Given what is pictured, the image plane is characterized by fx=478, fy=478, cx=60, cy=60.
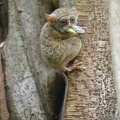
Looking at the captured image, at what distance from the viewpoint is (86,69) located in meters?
3.79

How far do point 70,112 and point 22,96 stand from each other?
38.3 inches

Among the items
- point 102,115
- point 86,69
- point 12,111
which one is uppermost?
point 86,69

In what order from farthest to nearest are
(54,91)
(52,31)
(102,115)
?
(54,91), (52,31), (102,115)

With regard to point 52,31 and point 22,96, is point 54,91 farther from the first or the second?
point 52,31

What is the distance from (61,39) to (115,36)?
1.47ft

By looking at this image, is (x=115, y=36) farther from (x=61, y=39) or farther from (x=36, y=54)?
(x=36, y=54)

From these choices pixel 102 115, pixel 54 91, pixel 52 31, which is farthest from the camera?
pixel 54 91

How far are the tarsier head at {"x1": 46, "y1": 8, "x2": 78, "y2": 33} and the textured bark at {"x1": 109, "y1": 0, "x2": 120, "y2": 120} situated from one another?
1.06 ft

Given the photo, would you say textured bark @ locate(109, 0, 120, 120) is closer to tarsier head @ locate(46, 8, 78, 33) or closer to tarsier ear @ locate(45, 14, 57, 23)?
tarsier head @ locate(46, 8, 78, 33)

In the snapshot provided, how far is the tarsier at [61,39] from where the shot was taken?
3.83 metres

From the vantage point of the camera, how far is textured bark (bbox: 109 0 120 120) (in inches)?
150

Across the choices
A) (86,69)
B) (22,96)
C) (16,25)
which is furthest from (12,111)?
(86,69)

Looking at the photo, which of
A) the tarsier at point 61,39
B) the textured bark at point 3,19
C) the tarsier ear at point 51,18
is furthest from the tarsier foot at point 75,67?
the textured bark at point 3,19

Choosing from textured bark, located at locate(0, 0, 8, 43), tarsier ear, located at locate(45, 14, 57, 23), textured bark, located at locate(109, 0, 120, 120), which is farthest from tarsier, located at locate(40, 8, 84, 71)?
textured bark, located at locate(0, 0, 8, 43)
